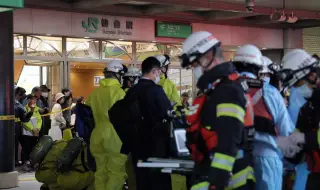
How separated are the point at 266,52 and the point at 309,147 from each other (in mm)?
18488

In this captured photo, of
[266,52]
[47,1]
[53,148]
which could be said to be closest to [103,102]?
[53,148]

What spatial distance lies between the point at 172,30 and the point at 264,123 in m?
14.4

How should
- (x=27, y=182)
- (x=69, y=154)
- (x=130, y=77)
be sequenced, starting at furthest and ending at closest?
(x=27, y=182)
(x=69, y=154)
(x=130, y=77)

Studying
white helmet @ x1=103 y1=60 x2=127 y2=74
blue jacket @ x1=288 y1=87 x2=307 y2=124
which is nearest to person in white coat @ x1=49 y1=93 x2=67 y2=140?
white helmet @ x1=103 y1=60 x2=127 y2=74

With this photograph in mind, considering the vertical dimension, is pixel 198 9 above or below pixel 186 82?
above

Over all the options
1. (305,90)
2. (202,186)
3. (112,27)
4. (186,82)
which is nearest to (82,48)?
(112,27)

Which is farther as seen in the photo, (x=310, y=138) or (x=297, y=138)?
(x=297, y=138)

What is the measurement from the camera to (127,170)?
8.24m

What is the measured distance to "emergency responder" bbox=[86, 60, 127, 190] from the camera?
8398mm

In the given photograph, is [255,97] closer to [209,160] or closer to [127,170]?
[209,160]

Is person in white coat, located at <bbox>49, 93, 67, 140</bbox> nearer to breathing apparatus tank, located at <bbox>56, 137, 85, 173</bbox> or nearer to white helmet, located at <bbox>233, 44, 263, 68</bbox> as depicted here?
breathing apparatus tank, located at <bbox>56, 137, 85, 173</bbox>

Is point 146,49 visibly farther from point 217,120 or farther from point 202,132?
point 217,120

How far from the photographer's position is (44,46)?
17141 millimetres

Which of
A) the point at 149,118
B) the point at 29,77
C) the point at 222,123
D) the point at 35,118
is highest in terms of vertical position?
the point at 29,77
